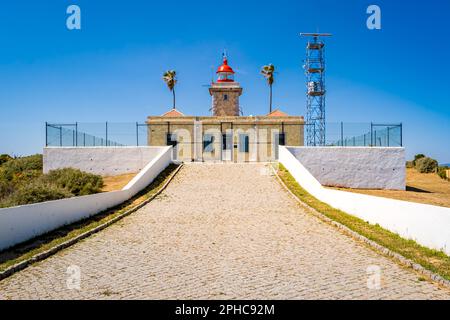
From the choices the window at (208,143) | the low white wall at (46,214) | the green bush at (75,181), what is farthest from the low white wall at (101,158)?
the low white wall at (46,214)

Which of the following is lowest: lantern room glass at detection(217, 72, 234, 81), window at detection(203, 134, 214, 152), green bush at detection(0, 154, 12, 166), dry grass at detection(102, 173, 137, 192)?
dry grass at detection(102, 173, 137, 192)

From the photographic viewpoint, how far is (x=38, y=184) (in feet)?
51.8

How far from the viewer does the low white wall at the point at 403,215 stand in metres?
8.41

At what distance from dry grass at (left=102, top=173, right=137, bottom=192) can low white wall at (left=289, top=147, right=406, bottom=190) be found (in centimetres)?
973

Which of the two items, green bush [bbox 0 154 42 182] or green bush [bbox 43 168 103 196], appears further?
green bush [bbox 0 154 42 182]

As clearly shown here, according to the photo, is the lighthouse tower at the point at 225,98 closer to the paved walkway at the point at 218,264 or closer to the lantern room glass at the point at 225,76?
the lantern room glass at the point at 225,76

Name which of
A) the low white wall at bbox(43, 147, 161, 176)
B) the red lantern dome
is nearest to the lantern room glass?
the red lantern dome

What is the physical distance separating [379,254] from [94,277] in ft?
17.8

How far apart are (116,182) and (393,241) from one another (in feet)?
53.6

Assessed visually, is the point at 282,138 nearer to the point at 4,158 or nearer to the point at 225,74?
the point at 225,74

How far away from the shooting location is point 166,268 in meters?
7.50

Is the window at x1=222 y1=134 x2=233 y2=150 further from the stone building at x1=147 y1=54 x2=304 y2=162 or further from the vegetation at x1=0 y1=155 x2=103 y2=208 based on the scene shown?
the vegetation at x1=0 y1=155 x2=103 y2=208

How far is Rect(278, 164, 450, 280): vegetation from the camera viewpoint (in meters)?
7.43
